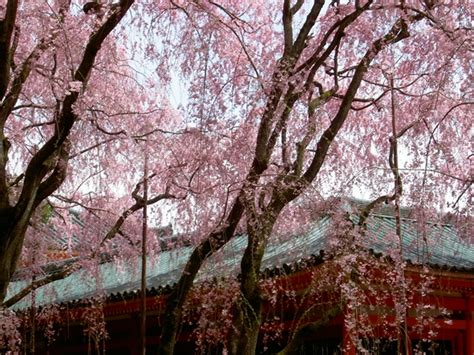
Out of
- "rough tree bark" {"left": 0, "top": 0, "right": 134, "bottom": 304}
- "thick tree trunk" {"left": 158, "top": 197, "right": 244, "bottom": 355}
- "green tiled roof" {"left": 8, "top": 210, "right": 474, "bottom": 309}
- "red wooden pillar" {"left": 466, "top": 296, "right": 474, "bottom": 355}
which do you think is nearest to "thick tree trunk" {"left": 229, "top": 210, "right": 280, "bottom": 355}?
"thick tree trunk" {"left": 158, "top": 197, "right": 244, "bottom": 355}

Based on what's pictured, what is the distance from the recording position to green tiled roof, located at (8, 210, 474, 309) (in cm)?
679

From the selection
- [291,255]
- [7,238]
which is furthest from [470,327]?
[7,238]

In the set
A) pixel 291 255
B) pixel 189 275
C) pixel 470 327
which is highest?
pixel 291 255

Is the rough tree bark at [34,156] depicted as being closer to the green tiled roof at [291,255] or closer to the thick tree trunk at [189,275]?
the thick tree trunk at [189,275]

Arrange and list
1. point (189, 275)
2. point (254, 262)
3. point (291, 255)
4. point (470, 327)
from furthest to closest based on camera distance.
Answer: point (470, 327), point (291, 255), point (189, 275), point (254, 262)

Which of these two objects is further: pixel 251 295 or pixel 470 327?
pixel 470 327

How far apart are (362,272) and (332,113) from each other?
9.07 feet

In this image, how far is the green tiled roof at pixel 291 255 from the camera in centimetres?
679

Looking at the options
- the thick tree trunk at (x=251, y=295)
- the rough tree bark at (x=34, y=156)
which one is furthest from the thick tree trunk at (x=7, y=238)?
the thick tree trunk at (x=251, y=295)

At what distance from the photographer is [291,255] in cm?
712

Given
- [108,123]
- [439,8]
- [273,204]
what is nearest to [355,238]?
[273,204]

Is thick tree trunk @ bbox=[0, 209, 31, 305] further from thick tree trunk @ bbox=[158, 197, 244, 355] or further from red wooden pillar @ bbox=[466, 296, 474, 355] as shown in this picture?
red wooden pillar @ bbox=[466, 296, 474, 355]

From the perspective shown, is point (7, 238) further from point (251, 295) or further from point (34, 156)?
point (251, 295)

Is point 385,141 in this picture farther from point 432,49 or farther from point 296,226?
point 296,226
